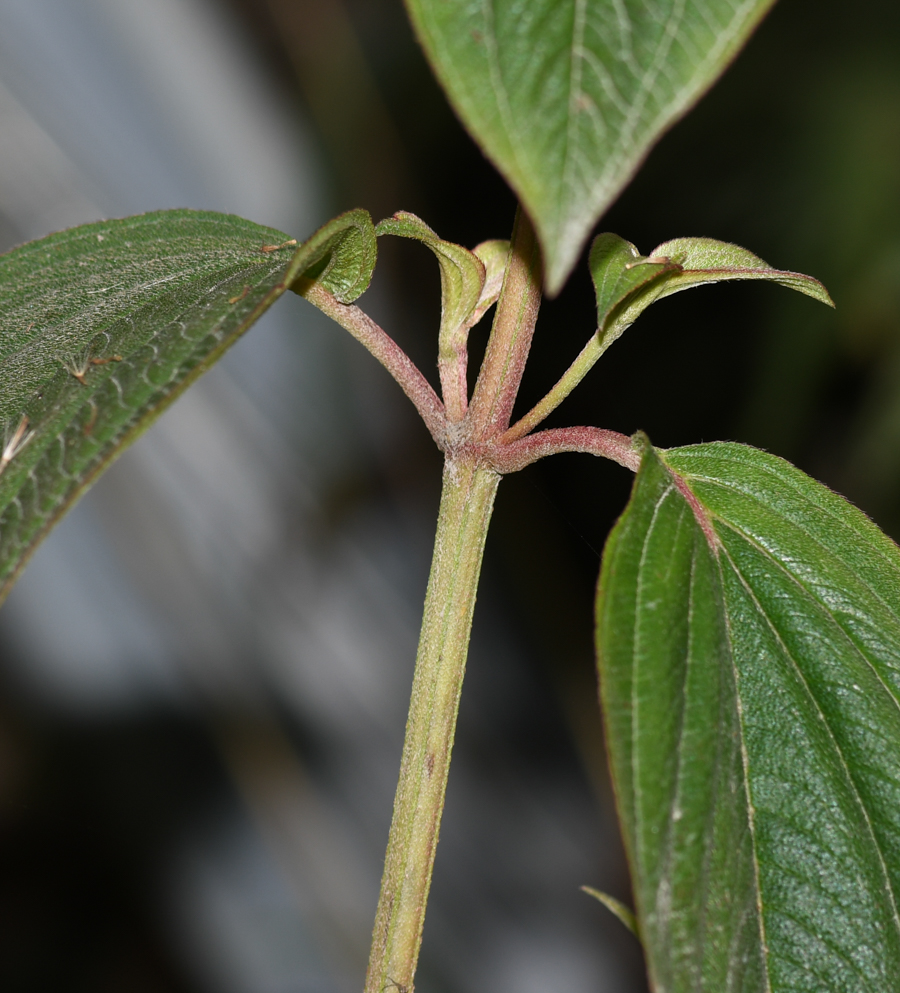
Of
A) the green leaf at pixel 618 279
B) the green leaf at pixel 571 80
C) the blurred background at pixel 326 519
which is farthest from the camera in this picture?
the blurred background at pixel 326 519

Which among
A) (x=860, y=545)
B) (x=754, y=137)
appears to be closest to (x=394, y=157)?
(x=754, y=137)

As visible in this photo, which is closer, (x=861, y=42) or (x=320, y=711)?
(x=861, y=42)

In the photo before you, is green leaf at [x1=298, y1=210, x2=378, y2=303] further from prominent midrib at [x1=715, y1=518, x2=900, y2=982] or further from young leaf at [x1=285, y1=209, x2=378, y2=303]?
prominent midrib at [x1=715, y1=518, x2=900, y2=982]

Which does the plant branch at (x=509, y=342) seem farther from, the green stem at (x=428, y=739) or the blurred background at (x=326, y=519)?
the blurred background at (x=326, y=519)

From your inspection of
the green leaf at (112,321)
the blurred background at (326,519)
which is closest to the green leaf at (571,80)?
the green leaf at (112,321)

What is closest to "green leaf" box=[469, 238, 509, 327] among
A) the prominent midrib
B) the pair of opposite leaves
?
the pair of opposite leaves

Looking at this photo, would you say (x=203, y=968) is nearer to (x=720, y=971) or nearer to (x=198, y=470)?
(x=198, y=470)

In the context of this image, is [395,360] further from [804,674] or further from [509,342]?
[804,674]
